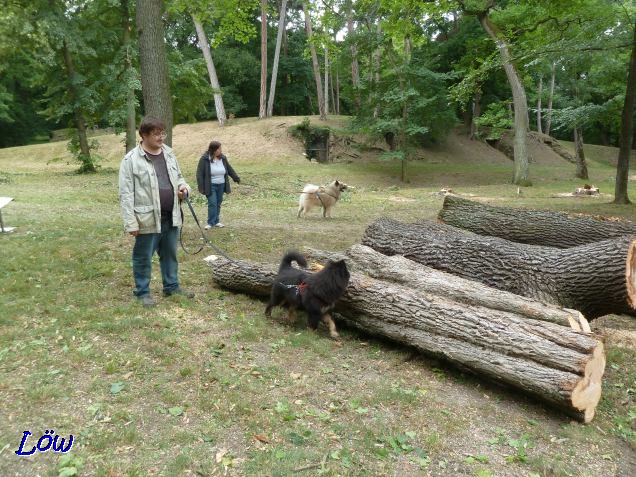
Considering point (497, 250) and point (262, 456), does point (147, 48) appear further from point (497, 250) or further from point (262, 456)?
point (262, 456)

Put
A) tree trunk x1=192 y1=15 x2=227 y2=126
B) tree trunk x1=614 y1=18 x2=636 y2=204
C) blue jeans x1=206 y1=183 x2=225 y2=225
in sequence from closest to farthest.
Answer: blue jeans x1=206 y1=183 x2=225 y2=225 → tree trunk x1=614 y1=18 x2=636 y2=204 → tree trunk x1=192 y1=15 x2=227 y2=126

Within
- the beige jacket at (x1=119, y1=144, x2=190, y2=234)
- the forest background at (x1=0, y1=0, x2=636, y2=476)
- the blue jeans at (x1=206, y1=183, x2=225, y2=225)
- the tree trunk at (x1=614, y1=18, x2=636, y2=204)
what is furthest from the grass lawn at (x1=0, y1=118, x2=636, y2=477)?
the tree trunk at (x1=614, y1=18, x2=636, y2=204)

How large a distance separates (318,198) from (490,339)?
8.20 meters

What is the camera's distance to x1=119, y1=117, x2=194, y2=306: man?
4.87 metres

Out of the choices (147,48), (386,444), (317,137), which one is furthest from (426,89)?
(386,444)

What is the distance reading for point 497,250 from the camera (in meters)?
5.87

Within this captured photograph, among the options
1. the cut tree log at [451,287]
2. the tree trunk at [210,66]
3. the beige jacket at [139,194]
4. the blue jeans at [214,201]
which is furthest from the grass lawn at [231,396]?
the tree trunk at [210,66]

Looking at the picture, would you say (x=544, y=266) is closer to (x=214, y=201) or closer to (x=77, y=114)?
(x=214, y=201)

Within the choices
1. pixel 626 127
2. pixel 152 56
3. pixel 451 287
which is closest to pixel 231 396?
pixel 451 287

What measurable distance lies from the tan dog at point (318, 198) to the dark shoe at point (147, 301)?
6986 millimetres

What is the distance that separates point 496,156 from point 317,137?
13437 millimetres

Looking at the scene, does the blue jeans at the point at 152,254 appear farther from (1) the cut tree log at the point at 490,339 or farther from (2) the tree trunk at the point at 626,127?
(2) the tree trunk at the point at 626,127

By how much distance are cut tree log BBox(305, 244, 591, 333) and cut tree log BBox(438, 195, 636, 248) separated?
2940 mm

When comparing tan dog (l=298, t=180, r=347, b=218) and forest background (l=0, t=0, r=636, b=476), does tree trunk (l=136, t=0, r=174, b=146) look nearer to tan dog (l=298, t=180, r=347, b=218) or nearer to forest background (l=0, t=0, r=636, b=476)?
forest background (l=0, t=0, r=636, b=476)
